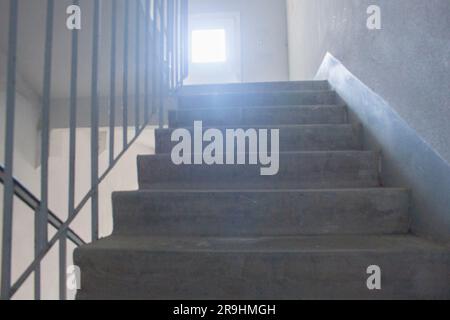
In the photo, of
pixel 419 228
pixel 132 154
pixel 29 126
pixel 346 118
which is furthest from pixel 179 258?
pixel 132 154

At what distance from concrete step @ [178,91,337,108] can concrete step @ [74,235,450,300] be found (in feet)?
3.60

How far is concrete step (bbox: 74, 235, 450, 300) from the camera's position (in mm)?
909

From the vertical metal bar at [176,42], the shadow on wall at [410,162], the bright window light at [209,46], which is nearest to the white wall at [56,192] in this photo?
the vertical metal bar at [176,42]

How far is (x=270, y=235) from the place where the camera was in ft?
3.68

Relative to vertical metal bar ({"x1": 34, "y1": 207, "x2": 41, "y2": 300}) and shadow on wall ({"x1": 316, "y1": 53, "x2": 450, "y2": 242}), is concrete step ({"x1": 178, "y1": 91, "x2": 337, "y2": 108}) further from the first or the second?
vertical metal bar ({"x1": 34, "y1": 207, "x2": 41, "y2": 300})

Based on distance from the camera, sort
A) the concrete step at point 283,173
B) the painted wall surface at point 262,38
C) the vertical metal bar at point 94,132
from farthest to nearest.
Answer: the painted wall surface at point 262,38
the concrete step at point 283,173
the vertical metal bar at point 94,132

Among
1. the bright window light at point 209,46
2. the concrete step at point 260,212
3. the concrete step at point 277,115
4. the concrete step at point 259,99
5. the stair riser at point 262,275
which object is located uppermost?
the bright window light at point 209,46

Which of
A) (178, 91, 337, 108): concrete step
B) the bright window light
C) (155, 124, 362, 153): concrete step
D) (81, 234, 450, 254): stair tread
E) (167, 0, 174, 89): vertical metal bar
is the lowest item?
(81, 234, 450, 254): stair tread

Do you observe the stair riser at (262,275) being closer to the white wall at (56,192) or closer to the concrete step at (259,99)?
the white wall at (56,192)

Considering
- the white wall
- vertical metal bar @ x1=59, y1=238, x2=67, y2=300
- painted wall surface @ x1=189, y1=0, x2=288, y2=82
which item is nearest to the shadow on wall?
vertical metal bar @ x1=59, y1=238, x2=67, y2=300

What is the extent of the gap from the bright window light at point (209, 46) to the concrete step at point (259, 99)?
2.57 meters

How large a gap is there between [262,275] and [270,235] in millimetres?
203

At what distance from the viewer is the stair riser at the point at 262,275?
91 centimetres

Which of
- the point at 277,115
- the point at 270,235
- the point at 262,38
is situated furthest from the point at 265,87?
the point at 262,38
